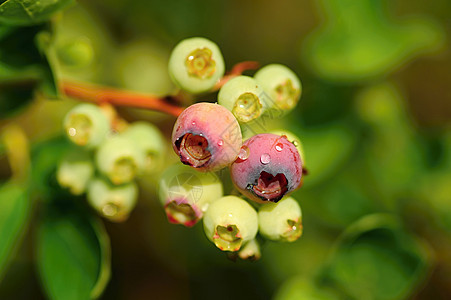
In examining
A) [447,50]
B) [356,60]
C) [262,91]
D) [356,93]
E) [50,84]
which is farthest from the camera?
[447,50]

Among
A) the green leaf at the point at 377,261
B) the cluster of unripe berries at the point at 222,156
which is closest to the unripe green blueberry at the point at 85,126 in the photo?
the cluster of unripe berries at the point at 222,156

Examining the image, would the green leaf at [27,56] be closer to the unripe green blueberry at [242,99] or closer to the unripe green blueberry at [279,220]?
the unripe green blueberry at [242,99]

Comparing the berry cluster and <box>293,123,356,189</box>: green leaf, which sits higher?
the berry cluster

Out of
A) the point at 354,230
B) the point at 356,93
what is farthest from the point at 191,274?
the point at 356,93

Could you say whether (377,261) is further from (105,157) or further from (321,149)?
(105,157)

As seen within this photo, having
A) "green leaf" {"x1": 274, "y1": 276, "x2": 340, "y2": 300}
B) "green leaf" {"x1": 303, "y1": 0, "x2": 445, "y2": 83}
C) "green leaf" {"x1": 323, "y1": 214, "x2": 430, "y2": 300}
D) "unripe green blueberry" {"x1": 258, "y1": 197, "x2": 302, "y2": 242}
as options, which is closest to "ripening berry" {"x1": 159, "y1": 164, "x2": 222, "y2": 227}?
"unripe green blueberry" {"x1": 258, "y1": 197, "x2": 302, "y2": 242}

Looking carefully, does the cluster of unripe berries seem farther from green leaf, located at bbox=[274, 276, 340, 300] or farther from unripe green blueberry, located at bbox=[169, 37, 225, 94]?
green leaf, located at bbox=[274, 276, 340, 300]

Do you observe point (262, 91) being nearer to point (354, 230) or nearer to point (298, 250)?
point (354, 230)
